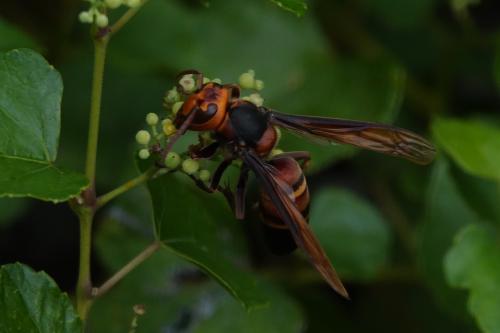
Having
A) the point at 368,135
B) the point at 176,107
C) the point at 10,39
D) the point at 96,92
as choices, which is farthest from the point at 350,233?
the point at 96,92

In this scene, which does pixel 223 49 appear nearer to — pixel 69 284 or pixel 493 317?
pixel 69 284

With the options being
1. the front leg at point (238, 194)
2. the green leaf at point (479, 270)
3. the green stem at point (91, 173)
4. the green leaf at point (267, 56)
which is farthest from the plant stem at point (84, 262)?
the green leaf at point (267, 56)

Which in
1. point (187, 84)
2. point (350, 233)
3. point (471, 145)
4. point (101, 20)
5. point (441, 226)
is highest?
point (101, 20)

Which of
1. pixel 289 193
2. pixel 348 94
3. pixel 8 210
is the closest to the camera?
A: pixel 289 193

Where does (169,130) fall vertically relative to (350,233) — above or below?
above

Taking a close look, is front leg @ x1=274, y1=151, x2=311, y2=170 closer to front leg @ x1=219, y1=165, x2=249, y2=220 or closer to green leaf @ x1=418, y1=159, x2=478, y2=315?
front leg @ x1=219, y1=165, x2=249, y2=220

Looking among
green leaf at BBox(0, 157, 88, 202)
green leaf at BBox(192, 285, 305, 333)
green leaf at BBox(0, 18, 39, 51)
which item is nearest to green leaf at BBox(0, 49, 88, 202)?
green leaf at BBox(0, 157, 88, 202)

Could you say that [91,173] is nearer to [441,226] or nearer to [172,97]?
[172,97]

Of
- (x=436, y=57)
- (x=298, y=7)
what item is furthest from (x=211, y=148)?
(x=436, y=57)

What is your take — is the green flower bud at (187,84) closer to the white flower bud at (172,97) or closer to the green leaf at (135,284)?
the white flower bud at (172,97)
